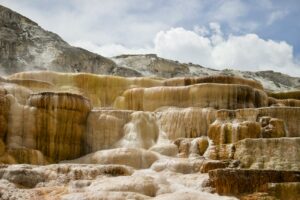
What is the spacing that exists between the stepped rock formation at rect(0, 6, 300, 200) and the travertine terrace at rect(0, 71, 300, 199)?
3cm

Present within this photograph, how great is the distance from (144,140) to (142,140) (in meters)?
0.10

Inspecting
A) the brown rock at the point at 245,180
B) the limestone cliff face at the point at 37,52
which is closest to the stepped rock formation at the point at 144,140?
the brown rock at the point at 245,180

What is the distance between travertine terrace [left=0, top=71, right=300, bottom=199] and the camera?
479 inches

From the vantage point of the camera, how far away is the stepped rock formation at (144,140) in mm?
12109

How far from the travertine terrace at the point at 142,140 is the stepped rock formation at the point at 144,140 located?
27 millimetres

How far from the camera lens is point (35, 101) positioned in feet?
61.0

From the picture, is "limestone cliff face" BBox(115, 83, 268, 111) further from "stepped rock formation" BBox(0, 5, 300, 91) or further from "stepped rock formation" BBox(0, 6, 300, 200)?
"stepped rock formation" BBox(0, 5, 300, 91)

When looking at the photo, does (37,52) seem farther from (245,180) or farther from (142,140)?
(245,180)

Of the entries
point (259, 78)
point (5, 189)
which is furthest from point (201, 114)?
point (259, 78)

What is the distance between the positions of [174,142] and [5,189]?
7250mm

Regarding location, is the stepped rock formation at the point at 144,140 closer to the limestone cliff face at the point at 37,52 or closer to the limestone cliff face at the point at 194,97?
the limestone cliff face at the point at 194,97

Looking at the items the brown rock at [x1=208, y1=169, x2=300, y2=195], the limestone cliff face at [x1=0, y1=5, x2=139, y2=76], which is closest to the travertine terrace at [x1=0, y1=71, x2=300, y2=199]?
the brown rock at [x1=208, y1=169, x2=300, y2=195]

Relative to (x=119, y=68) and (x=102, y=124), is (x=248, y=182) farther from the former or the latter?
(x=119, y=68)

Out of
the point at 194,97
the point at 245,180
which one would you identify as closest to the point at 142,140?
the point at 194,97
